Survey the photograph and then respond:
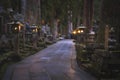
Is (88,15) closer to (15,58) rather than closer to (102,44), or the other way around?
(15,58)

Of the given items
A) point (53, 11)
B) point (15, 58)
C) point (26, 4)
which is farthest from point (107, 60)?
point (53, 11)

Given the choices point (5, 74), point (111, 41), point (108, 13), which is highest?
point (108, 13)

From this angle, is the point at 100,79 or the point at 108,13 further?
the point at 108,13

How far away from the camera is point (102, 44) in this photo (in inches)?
717

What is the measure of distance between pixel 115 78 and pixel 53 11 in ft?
149

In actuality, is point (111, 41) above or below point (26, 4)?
below

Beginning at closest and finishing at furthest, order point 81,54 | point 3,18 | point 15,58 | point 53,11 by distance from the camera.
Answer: point 81,54 → point 15,58 → point 3,18 → point 53,11

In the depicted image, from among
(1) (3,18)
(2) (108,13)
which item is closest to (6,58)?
(2) (108,13)

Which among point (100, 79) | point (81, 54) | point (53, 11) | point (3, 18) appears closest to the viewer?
point (100, 79)

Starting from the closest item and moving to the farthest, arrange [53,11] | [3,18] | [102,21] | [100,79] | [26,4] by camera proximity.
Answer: [100,79] < [102,21] < [3,18] < [26,4] < [53,11]

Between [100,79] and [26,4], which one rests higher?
[26,4]

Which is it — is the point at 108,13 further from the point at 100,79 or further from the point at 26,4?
the point at 26,4

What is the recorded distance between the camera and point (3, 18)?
1362 inches

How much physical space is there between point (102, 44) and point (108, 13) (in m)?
2.36
